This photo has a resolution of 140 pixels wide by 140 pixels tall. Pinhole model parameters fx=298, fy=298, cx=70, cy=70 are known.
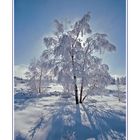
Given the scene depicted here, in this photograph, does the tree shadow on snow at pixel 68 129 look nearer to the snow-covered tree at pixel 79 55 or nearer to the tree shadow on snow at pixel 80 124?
the tree shadow on snow at pixel 80 124

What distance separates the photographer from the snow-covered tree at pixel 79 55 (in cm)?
162

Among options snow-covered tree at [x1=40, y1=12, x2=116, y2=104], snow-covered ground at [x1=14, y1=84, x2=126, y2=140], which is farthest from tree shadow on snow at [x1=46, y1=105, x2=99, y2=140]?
snow-covered tree at [x1=40, y1=12, x2=116, y2=104]

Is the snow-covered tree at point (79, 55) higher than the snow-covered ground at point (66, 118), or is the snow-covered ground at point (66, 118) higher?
the snow-covered tree at point (79, 55)

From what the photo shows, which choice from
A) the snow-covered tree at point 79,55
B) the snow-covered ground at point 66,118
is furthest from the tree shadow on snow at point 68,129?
the snow-covered tree at point 79,55

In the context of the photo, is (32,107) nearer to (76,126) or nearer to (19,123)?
(19,123)

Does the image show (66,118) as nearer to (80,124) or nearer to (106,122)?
(80,124)

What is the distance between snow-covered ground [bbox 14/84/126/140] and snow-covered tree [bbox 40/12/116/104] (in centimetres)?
7

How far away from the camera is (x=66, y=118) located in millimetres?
1619

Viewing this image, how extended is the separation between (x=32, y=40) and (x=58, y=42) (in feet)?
0.46

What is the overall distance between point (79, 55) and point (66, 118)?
0.35 metres

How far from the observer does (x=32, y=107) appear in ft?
5.31

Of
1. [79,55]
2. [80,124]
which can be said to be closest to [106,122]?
[80,124]

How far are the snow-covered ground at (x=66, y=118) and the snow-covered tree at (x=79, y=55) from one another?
7cm

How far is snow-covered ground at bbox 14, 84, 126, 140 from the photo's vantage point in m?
1.61
